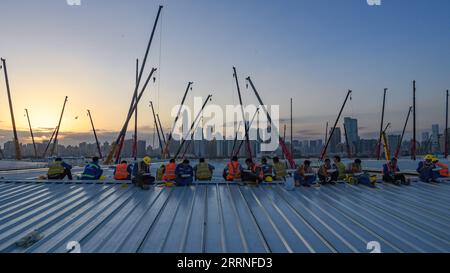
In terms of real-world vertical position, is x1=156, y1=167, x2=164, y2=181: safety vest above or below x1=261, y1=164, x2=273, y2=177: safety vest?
below

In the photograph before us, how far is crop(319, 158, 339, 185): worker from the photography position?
36.4ft

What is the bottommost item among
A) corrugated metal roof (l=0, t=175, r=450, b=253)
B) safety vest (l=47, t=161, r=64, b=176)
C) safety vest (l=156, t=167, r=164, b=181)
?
corrugated metal roof (l=0, t=175, r=450, b=253)

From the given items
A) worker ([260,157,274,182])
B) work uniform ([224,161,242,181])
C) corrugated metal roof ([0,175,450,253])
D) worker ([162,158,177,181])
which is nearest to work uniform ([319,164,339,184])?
corrugated metal roof ([0,175,450,253])

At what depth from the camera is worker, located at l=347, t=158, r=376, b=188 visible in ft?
35.3

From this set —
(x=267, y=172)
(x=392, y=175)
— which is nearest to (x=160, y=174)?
(x=267, y=172)

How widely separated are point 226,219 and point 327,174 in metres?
6.09

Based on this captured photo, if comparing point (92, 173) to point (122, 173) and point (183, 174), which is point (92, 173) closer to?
point (122, 173)

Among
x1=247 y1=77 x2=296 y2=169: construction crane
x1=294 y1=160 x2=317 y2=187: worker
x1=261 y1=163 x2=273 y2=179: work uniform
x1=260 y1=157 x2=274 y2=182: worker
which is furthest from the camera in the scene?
x1=247 y1=77 x2=296 y2=169: construction crane

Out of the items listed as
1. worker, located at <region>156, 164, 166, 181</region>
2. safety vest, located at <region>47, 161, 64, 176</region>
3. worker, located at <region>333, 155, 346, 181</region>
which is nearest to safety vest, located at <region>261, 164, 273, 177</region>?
worker, located at <region>333, 155, 346, 181</region>

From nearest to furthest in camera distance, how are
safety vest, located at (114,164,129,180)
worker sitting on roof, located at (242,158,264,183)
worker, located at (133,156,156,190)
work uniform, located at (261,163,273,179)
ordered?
worker, located at (133,156,156,190), worker sitting on roof, located at (242,158,264,183), work uniform, located at (261,163,273,179), safety vest, located at (114,164,129,180)

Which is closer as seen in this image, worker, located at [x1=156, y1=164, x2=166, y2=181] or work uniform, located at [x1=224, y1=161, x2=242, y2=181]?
work uniform, located at [x1=224, y1=161, x2=242, y2=181]

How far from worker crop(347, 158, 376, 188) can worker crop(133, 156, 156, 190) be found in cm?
772

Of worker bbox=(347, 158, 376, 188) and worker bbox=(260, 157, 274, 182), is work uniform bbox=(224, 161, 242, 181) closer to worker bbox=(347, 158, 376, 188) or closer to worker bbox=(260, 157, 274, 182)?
worker bbox=(260, 157, 274, 182)

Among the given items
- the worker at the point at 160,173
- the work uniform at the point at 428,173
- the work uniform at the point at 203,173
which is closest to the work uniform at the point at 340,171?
the work uniform at the point at 428,173
